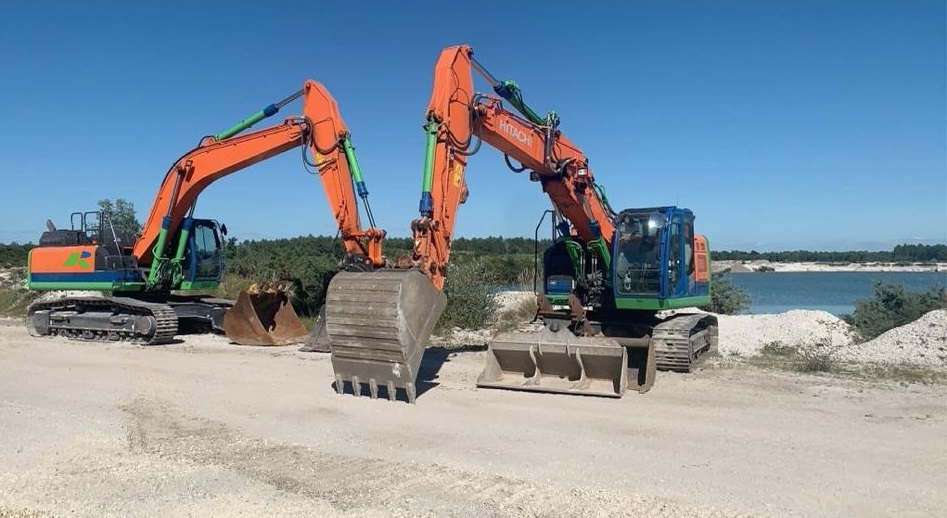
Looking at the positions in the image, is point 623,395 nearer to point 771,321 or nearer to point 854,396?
point 854,396

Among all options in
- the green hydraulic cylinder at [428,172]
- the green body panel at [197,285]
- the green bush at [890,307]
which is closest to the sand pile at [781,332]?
the green bush at [890,307]

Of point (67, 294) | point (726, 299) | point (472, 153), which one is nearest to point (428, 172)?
point (472, 153)

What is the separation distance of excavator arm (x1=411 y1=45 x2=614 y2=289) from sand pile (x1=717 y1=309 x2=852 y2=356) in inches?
165

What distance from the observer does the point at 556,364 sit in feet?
30.7

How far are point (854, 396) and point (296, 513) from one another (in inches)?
274

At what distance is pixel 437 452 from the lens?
6.18 m

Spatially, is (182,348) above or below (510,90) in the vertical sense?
below

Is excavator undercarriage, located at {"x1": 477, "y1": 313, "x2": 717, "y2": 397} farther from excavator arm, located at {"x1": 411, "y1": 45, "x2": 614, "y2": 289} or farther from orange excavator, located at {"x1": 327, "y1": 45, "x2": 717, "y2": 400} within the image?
excavator arm, located at {"x1": 411, "y1": 45, "x2": 614, "y2": 289}

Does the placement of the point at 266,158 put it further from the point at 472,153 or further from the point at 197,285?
the point at 472,153

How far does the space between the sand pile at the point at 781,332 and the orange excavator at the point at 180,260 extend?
7.86 m

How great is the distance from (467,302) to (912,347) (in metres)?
8.70

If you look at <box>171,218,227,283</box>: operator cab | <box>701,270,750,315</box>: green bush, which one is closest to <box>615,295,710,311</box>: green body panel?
<box>171,218,227,283</box>: operator cab

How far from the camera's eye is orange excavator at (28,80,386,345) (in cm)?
1257

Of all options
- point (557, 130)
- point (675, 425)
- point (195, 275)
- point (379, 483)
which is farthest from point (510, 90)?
point (195, 275)
